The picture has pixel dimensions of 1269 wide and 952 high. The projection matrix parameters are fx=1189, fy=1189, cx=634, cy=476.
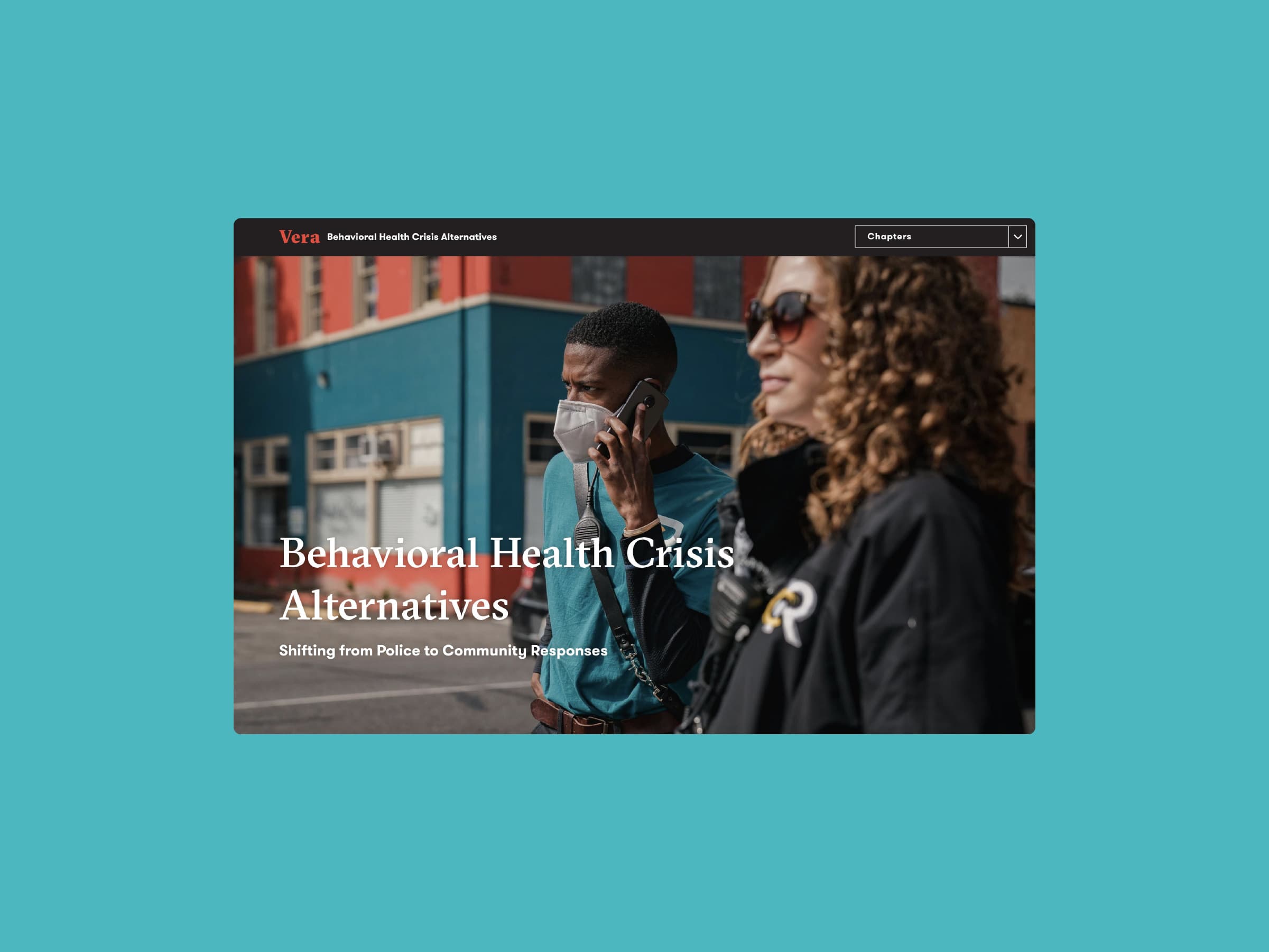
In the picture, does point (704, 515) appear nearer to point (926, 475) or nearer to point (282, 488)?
point (926, 475)

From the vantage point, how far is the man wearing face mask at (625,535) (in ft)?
11.4

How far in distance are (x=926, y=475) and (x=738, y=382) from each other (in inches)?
64.9

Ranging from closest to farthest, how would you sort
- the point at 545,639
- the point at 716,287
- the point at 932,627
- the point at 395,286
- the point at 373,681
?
the point at 932,627 < the point at 545,639 < the point at 716,287 < the point at 373,681 < the point at 395,286

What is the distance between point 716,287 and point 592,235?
59 cm

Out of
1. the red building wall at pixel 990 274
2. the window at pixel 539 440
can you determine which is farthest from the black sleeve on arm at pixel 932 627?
the window at pixel 539 440

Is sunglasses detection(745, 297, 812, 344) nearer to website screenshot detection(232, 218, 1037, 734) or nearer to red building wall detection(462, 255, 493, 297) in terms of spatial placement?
website screenshot detection(232, 218, 1037, 734)

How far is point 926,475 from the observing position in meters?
2.39

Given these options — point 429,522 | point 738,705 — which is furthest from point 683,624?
point 429,522

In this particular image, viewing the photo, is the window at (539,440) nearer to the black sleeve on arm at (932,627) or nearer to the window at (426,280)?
the window at (426,280)

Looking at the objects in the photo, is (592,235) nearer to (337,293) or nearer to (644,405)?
(644,405)

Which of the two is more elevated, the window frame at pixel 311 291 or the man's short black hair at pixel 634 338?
the window frame at pixel 311 291

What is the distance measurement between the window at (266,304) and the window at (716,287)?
5.53 ft

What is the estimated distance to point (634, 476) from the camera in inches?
151

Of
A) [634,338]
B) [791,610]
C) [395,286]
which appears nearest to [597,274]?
[634,338]
